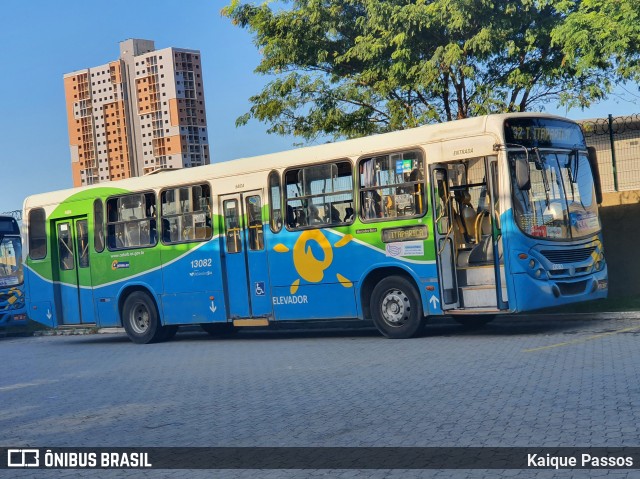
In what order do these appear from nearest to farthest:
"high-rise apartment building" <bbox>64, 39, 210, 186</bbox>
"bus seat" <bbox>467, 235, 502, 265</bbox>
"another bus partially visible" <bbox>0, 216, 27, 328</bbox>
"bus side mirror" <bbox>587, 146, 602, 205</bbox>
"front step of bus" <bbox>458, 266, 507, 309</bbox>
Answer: "front step of bus" <bbox>458, 266, 507, 309</bbox> < "bus seat" <bbox>467, 235, 502, 265</bbox> < "bus side mirror" <bbox>587, 146, 602, 205</bbox> < "another bus partially visible" <bbox>0, 216, 27, 328</bbox> < "high-rise apartment building" <bbox>64, 39, 210, 186</bbox>

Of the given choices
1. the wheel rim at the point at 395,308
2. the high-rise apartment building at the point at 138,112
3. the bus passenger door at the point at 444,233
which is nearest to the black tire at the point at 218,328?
the wheel rim at the point at 395,308

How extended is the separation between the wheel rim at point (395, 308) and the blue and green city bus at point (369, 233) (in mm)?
23

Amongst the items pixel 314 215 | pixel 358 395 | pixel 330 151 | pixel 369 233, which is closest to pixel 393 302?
pixel 369 233

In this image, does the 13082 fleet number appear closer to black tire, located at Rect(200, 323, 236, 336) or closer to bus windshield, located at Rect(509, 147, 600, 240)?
black tire, located at Rect(200, 323, 236, 336)

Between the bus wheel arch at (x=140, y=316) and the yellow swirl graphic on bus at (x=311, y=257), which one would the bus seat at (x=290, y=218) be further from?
the bus wheel arch at (x=140, y=316)

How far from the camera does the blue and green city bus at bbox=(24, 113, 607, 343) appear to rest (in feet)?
46.8

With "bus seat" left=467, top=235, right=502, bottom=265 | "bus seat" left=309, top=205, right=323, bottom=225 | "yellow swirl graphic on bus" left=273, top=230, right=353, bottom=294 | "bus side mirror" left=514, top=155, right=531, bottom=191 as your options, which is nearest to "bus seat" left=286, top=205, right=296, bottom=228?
"yellow swirl graphic on bus" left=273, top=230, right=353, bottom=294

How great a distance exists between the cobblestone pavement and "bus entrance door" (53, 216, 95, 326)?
12.4 feet

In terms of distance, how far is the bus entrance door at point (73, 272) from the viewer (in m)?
20.7

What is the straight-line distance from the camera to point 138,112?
3408 inches

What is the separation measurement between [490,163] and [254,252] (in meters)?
5.11

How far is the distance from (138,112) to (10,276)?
6077 centimetres

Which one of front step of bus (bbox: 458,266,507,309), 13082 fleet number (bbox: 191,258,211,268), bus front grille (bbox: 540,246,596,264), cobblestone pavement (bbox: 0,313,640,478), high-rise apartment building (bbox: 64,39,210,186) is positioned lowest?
cobblestone pavement (bbox: 0,313,640,478)

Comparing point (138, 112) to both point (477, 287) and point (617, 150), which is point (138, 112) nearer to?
point (617, 150)
